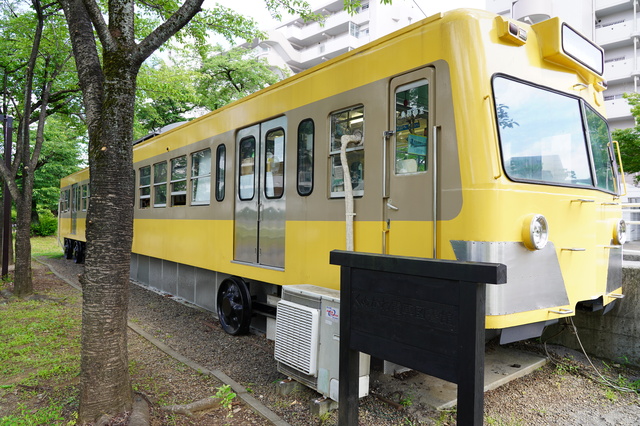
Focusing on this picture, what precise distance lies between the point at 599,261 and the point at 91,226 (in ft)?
14.3

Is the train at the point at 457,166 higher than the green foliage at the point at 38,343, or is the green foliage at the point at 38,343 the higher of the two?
the train at the point at 457,166

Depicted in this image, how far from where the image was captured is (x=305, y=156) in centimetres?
494

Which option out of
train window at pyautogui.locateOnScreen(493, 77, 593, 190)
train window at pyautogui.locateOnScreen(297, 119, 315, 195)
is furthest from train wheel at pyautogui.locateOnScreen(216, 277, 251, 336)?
train window at pyautogui.locateOnScreen(493, 77, 593, 190)

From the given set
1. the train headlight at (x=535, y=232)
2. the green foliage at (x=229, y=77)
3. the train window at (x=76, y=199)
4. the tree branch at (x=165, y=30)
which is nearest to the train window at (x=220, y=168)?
the tree branch at (x=165, y=30)

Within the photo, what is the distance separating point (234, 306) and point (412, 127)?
3694 mm

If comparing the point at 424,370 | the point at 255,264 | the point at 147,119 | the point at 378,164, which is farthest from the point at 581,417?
the point at 147,119

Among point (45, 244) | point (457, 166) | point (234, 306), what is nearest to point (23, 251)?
point (234, 306)

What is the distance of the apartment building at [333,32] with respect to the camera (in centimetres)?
4003

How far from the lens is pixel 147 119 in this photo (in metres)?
22.8

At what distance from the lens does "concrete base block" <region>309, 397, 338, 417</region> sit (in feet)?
12.1

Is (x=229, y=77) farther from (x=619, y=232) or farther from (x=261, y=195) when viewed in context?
(x=619, y=232)

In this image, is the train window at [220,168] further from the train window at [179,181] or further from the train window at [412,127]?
the train window at [412,127]

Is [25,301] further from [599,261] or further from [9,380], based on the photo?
[599,261]

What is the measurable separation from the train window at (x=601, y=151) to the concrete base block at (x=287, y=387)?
132 inches
